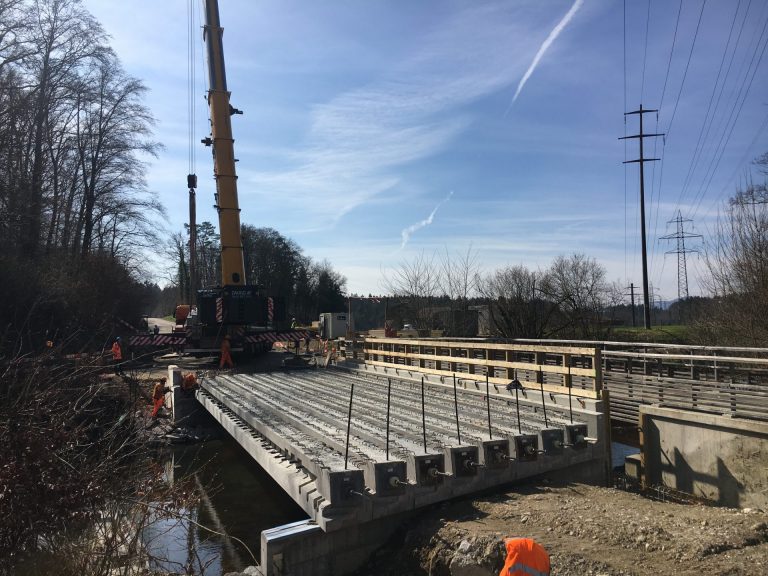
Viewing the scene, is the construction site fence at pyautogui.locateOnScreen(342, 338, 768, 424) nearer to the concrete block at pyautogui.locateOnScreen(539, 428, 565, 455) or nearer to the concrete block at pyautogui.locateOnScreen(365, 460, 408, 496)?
the concrete block at pyautogui.locateOnScreen(539, 428, 565, 455)

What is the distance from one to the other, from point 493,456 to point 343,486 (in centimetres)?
218

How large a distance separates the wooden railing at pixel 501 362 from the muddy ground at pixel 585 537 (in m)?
3.40

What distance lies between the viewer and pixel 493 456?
704cm

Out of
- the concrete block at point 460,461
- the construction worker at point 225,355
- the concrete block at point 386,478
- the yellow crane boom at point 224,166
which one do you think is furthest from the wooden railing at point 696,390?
the yellow crane boom at point 224,166

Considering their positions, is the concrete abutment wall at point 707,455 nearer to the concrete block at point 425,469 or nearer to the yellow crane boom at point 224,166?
the concrete block at point 425,469

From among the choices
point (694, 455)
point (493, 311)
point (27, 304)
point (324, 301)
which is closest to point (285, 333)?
point (27, 304)

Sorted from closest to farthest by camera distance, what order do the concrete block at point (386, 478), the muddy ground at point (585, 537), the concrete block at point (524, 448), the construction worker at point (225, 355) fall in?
the muddy ground at point (585, 537) < the concrete block at point (386, 478) < the concrete block at point (524, 448) < the construction worker at point (225, 355)

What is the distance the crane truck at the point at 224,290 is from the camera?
67.2 feet

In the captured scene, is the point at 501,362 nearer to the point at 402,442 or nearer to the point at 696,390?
the point at 696,390

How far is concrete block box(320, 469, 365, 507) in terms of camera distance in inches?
227

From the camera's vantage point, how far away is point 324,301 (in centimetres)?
6506

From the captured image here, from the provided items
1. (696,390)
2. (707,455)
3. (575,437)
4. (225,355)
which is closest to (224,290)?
(225,355)

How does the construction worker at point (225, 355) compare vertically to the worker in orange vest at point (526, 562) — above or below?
above

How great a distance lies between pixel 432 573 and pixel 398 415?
13.6 feet
